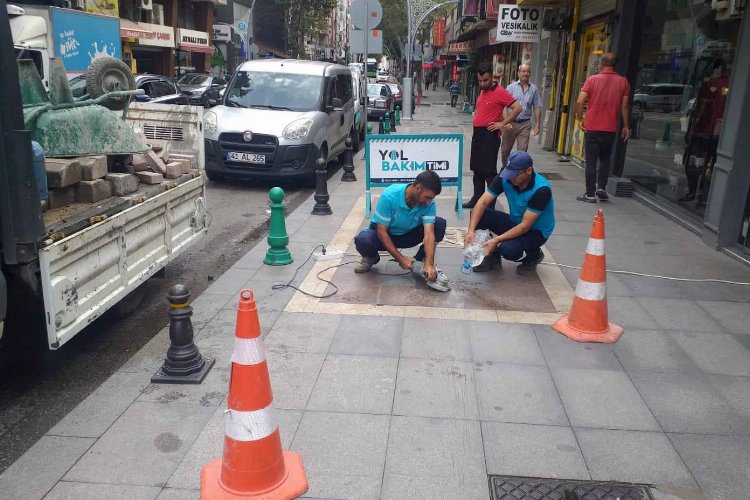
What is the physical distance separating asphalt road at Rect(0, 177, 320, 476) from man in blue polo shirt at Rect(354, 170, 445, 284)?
5.44ft

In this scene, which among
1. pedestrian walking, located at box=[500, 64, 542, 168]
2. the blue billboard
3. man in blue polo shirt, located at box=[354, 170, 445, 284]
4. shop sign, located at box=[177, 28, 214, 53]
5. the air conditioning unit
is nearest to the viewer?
man in blue polo shirt, located at box=[354, 170, 445, 284]

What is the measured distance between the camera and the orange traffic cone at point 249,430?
2676 mm

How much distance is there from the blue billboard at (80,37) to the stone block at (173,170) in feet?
30.8

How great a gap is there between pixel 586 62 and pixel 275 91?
6411mm

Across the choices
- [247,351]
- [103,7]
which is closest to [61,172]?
[247,351]

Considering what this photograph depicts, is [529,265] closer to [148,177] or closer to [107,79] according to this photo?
[148,177]

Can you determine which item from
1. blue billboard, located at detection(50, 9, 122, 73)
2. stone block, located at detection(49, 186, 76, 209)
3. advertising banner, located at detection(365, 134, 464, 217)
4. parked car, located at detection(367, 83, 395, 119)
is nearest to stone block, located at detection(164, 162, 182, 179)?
stone block, located at detection(49, 186, 76, 209)

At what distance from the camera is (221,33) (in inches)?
1625

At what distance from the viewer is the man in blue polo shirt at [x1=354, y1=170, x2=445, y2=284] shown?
5.08 m

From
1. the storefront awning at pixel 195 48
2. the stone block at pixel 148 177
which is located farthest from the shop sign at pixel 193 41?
the stone block at pixel 148 177

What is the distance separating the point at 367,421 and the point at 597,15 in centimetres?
1063

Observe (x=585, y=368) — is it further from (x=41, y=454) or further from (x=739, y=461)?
(x=41, y=454)

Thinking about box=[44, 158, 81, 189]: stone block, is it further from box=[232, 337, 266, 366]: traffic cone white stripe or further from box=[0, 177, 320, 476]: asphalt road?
box=[232, 337, 266, 366]: traffic cone white stripe

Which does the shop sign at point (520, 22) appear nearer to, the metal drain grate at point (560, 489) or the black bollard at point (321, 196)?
the black bollard at point (321, 196)
